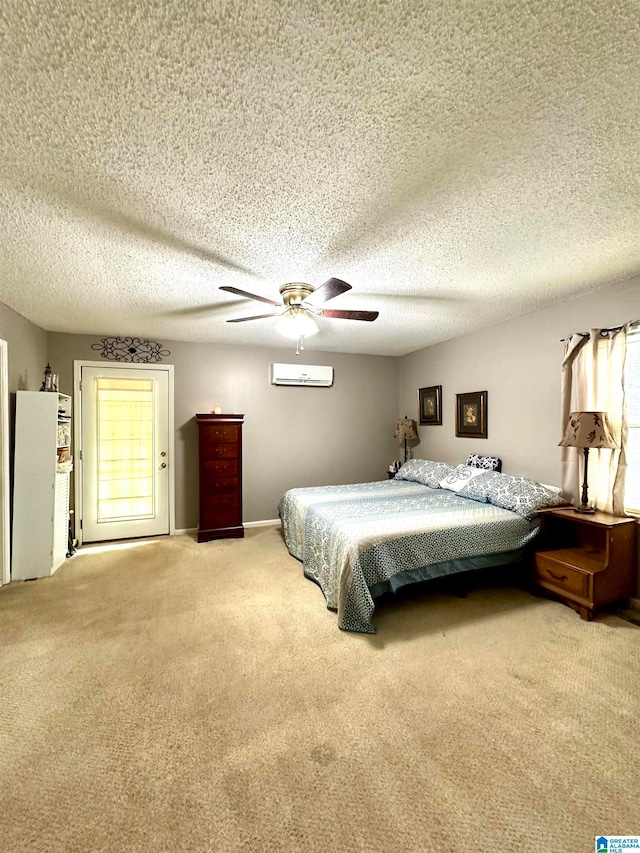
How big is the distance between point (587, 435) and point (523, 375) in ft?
3.42

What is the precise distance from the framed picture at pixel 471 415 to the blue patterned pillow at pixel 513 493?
677 millimetres

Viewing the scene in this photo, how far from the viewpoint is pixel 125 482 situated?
13.8 ft

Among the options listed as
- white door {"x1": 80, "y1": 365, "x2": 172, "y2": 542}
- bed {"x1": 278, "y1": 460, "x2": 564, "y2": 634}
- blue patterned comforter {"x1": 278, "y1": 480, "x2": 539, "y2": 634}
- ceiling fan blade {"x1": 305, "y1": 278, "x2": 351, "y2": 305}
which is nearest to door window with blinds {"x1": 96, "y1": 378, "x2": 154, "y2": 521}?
white door {"x1": 80, "y1": 365, "x2": 172, "y2": 542}

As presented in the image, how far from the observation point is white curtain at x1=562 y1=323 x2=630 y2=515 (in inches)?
104

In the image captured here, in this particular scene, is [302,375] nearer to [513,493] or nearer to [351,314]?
[351,314]

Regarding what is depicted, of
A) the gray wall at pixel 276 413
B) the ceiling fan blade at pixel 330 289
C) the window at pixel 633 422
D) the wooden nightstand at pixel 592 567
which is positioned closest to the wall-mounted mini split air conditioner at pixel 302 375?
the gray wall at pixel 276 413

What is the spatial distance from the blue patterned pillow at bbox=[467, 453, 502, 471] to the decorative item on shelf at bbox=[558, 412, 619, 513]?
38.9 inches

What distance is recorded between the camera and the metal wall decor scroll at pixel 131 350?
13.7 ft

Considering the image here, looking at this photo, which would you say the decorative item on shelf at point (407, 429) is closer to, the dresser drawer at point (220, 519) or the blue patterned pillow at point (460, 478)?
the blue patterned pillow at point (460, 478)

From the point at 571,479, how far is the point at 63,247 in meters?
4.11

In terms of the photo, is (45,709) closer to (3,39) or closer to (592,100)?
(3,39)

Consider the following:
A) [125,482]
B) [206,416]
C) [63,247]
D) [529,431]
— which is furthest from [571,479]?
[125,482]

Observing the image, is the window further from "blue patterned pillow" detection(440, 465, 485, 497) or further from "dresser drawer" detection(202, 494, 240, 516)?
"dresser drawer" detection(202, 494, 240, 516)

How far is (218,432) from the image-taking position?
4176mm
